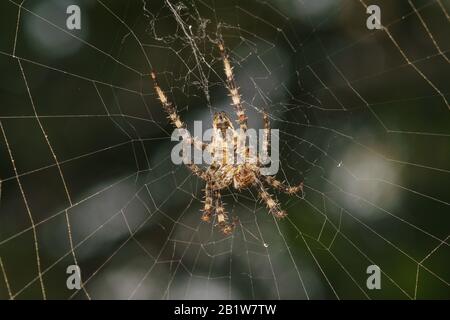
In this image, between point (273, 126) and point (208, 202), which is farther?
point (273, 126)

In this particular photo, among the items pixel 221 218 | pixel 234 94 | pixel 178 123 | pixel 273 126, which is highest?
pixel 234 94

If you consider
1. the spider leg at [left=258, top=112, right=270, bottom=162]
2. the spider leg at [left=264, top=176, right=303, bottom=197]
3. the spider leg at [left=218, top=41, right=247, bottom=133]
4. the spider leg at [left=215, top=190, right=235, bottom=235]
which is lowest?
the spider leg at [left=215, top=190, right=235, bottom=235]

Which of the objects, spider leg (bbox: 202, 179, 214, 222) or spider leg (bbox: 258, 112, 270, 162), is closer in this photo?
spider leg (bbox: 258, 112, 270, 162)

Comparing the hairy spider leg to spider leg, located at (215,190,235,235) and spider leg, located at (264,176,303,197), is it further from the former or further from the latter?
spider leg, located at (264,176,303,197)

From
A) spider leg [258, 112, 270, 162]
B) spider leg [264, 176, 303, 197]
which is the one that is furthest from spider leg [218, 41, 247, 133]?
spider leg [264, 176, 303, 197]

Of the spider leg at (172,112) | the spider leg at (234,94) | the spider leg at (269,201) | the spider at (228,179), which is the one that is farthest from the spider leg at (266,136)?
the spider leg at (172,112)

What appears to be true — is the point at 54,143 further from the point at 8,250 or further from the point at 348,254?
the point at 348,254

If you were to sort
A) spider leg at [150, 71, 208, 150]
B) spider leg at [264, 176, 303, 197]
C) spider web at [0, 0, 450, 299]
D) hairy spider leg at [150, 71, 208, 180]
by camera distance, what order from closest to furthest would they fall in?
spider leg at [150, 71, 208, 150] → hairy spider leg at [150, 71, 208, 180] → spider leg at [264, 176, 303, 197] → spider web at [0, 0, 450, 299]

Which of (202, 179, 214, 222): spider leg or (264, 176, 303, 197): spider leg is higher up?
(264, 176, 303, 197): spider leg

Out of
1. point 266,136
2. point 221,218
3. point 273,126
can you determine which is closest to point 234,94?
point 266,136

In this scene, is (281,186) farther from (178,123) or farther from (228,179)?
(178,123)
